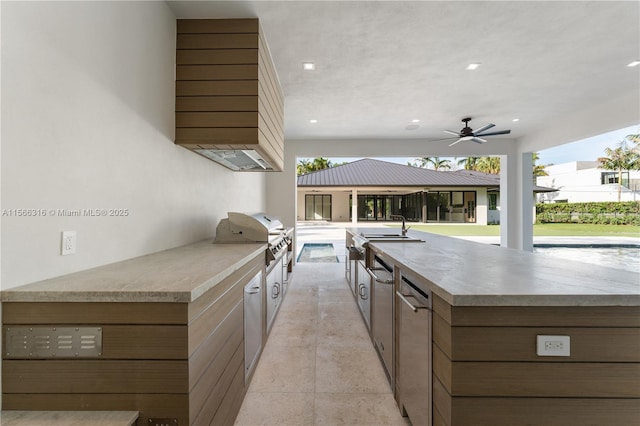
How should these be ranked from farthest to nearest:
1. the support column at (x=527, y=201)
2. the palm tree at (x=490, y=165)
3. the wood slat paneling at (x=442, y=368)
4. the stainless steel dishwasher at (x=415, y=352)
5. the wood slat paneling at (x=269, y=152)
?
the palm tree at (x=490, y=165)
the support column at (x=527, y=201)
the wood slat paneling at (x=269, y=152)
the stainless steel dishwasher at (x=415, y=352)
the wood slat paneling at (x=442, y=368)

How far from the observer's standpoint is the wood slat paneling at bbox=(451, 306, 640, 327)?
1.01 metres

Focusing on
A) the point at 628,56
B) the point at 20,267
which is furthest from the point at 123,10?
the point at 628,56

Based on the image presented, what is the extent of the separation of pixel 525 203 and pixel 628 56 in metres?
3.81

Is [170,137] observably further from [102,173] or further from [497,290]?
[497,290]

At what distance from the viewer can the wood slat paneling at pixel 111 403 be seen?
3.37 ft

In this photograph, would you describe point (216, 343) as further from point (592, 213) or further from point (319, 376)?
point (592, 213)

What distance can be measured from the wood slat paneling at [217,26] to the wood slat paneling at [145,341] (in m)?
2.43

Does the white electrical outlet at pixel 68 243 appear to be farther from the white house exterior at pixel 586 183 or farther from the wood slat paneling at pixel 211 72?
the white house exterior at pixel 586 183

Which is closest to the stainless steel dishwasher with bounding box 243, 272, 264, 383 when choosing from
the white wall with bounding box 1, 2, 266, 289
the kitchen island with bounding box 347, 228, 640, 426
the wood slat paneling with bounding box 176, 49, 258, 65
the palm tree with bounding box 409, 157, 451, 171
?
the white wall with bounding box 1, 2, 266, 289

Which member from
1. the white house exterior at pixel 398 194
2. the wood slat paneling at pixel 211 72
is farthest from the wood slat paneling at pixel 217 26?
the white house exterior at pixel 398 194

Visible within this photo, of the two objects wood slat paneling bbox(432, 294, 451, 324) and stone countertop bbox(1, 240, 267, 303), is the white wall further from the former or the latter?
wood slat paneling bbox(432, 294, 451, 324)

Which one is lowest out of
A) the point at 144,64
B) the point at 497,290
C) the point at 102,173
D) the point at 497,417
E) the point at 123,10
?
the point at 497,417

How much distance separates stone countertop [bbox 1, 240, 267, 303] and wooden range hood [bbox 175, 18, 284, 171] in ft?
3.87

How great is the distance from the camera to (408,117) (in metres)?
5.22
